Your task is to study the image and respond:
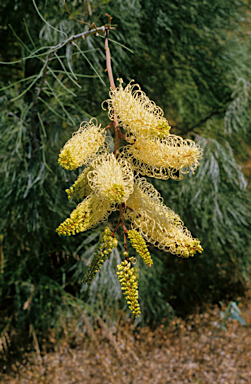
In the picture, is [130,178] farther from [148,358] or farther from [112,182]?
[148,358]

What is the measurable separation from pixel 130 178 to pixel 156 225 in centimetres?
8

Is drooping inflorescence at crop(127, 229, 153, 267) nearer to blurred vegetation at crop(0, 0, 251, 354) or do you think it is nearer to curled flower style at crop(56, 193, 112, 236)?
curled flower style at crop(56, 193, 112, 236)

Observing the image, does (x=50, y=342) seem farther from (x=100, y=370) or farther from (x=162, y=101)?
(x=162, y=101)

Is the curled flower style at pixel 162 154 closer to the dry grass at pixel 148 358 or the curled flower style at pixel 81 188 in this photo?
the curled flower style at pixel 81 188

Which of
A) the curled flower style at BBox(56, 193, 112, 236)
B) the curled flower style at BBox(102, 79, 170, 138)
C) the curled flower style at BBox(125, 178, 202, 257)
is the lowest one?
the curled flower style at BBox(56, 193, 112, 236)

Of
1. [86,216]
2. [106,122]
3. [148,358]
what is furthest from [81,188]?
[148,358]

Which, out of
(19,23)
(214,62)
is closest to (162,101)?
(214,62)

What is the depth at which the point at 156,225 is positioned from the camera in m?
0.46

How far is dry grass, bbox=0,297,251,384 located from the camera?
6.53 feet

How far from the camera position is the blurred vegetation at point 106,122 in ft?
4.66

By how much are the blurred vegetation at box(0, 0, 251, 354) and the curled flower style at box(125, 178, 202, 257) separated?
88cm

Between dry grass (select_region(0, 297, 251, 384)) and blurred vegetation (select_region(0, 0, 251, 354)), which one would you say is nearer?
blurred vegetation (select_region(0, 0, 251, 354))

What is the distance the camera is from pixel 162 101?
6.17 ft

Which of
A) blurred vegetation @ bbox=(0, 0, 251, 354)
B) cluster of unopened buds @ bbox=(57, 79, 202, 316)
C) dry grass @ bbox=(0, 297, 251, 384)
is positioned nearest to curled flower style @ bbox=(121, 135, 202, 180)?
cluster of unopened buds @ bbox=(57, 79, 202, 316)
